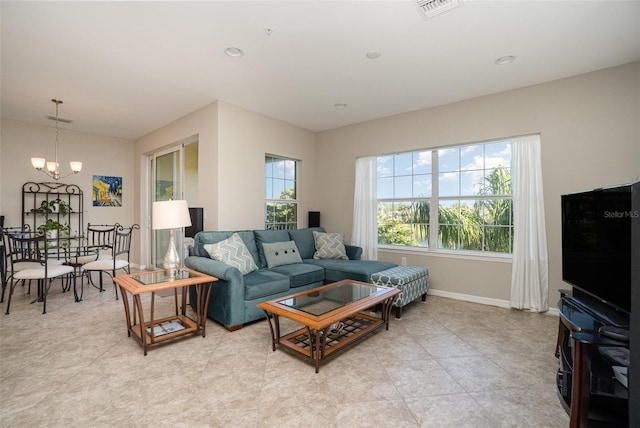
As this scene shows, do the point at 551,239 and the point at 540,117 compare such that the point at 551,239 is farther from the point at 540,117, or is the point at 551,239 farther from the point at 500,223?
the point at 540,117

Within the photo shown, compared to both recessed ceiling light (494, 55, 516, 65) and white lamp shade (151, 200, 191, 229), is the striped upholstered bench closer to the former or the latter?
white lamp shade (151, 200, 191, 229)

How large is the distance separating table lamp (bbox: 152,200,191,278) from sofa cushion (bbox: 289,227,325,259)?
72.6 inches

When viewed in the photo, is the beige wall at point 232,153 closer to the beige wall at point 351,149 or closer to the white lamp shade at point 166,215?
the beige wall at point 351,149

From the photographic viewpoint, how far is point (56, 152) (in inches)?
206

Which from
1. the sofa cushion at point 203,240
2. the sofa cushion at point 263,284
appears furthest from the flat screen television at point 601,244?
the sofa cushion at point 203,240

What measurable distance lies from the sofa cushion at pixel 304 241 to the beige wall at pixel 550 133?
117 centimetres

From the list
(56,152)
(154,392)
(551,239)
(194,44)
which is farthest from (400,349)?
(56,152)

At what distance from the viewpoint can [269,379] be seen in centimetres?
207

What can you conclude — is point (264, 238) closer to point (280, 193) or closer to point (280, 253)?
point (280, 253)

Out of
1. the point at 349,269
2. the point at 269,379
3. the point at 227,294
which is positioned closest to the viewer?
the point at 269,379

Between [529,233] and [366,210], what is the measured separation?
7.19 ft

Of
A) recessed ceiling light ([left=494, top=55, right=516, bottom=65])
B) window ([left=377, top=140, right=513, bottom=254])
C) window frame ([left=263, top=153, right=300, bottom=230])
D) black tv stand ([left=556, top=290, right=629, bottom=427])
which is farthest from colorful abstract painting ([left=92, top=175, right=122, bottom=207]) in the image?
black tv stand ([left=556, top=290, right=629, bottom=427])

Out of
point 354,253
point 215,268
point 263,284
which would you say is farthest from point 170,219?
point 354,253

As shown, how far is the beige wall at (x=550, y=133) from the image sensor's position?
3.04m
